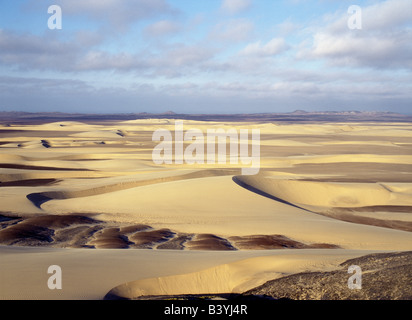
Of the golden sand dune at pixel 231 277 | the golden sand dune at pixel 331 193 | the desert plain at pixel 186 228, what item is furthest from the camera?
the golden sand dune at pixel 331 193

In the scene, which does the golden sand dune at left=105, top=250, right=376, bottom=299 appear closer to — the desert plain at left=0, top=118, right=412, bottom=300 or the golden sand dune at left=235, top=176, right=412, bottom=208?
the desert plain at left=0, top=118, right=412, bottom=300

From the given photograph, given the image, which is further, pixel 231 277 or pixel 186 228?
pixel 186 228

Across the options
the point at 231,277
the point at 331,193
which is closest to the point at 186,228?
the point at 231,277

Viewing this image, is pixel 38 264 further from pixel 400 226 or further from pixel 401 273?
pixel 400 226

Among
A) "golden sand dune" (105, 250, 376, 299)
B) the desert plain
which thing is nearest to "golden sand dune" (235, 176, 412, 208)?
the desert plain

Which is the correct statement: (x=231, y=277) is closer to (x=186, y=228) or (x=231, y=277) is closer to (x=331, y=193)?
(x=186, y=228)

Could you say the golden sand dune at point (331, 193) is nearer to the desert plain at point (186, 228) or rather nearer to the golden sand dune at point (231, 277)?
the desert plain at point (186, 228)

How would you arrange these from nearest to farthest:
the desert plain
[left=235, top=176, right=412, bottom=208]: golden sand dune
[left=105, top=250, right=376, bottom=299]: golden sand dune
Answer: [left=105, top=250, right=376, bottom=299]: golden sand dune, the desert plain, [left=235, top=176, right=412, bottom=208]: golden sand dune

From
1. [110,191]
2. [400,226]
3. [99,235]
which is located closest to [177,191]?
[110,191]

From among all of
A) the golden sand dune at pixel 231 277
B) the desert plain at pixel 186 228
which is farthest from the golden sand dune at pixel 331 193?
the golden sand dune at pixel 231 277
